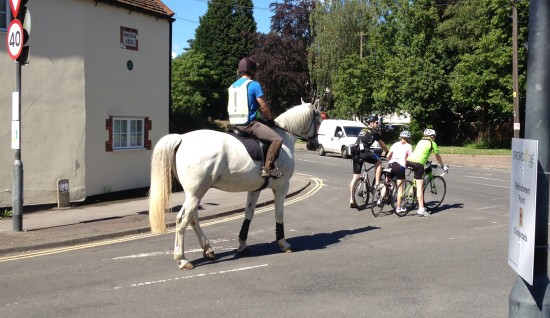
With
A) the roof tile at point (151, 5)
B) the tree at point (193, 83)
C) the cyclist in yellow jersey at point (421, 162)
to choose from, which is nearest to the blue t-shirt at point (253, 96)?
the cyclist in yellow jersey at point (421, 162)

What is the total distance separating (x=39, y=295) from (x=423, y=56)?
38966 mm

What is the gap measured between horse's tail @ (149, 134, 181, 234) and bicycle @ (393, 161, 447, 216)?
248 inches

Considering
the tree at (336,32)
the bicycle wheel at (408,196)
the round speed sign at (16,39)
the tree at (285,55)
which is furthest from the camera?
the tree at (285,55)

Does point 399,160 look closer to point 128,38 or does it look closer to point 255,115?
point 255,115

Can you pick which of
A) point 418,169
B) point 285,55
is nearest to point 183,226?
point 418,169

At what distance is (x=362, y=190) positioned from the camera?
45.3 feet

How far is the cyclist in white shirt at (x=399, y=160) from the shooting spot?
12766 mm

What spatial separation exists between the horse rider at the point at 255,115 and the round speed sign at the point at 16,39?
179 inches

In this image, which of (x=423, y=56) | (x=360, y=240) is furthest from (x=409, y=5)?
(x=360, y=240)

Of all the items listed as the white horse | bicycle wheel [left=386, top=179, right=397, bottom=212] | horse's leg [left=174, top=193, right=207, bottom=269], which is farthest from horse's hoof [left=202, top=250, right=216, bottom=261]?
bicycle wheel [left=386, top=179, right=397, bottom=212]

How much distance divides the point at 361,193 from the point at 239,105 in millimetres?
6007

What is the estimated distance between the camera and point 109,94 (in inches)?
627

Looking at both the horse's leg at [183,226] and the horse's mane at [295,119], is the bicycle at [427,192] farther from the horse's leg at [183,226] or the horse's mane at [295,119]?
the horse's leg at [183,226]

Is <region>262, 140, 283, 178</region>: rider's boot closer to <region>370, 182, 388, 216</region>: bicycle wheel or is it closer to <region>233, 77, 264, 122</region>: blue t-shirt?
<region>233, 77, 264, 122</region>: blue t-shirt
